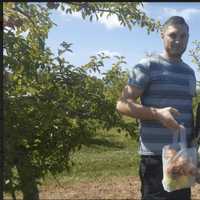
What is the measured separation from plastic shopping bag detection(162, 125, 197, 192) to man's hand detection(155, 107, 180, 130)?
69 mm

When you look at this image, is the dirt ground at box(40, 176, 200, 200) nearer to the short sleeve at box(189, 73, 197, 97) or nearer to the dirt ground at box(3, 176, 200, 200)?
the dirt ground at box(3, 176, 200, 200)

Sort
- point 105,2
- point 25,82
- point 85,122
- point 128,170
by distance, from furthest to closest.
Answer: point 128,170
point 85,122
point 25,82
point 105,2

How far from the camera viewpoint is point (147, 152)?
323cm

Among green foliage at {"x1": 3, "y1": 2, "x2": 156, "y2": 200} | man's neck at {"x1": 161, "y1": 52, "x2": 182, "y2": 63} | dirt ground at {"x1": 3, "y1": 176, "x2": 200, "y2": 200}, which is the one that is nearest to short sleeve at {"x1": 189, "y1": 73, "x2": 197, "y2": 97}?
man's neck at {"x1": 161, "y1": 52, "x2": 182, "y2": 63}

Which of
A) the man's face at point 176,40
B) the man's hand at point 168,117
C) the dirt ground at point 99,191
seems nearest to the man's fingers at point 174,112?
the man's hand at point 168,117

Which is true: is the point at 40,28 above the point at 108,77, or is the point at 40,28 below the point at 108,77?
above

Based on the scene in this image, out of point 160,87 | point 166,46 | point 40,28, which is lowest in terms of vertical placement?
point 160,87

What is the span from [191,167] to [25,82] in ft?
7.17

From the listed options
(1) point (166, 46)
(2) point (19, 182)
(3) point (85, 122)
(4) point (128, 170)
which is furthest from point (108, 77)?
(4) point (128, 170)

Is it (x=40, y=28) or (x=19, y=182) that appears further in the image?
(x=19, y=182)

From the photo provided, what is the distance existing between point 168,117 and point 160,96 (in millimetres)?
229

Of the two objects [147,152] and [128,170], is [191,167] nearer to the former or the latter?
[147,152]

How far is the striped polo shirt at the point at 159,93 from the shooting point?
3.20 metres

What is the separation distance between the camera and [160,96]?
3.22 meters
